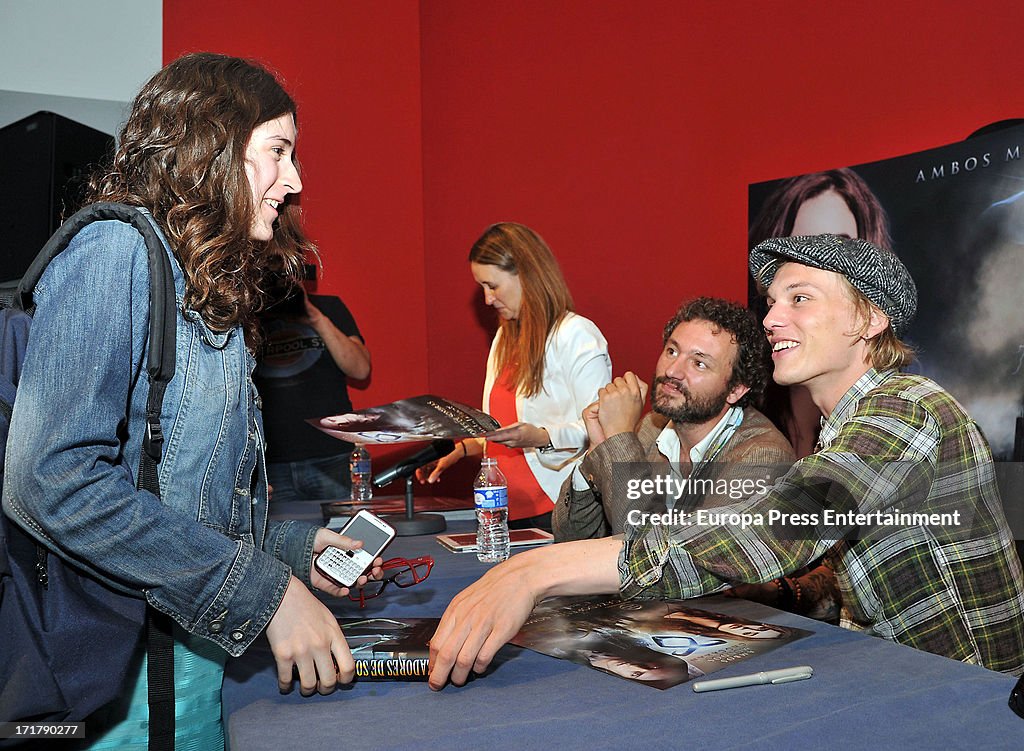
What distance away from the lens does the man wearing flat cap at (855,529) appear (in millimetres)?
1200

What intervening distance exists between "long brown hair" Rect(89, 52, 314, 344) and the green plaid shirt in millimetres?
681

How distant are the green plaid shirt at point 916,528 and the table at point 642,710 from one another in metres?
0.20

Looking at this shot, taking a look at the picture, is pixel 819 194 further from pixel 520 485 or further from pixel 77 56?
pixel 77 56

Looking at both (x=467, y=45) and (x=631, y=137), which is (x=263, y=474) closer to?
(x=631, y=137)

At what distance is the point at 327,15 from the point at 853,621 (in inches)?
148

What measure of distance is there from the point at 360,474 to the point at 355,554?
1.81 metres

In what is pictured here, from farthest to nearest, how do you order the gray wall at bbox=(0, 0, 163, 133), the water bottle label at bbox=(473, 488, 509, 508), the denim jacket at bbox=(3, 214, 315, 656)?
the gray wall at bbox=(0, 0, 163, 133) → the water bottle label at bbox=(473, 488, 509, 508) → the denim jacket at bbox=(3, 214, 315, 656)

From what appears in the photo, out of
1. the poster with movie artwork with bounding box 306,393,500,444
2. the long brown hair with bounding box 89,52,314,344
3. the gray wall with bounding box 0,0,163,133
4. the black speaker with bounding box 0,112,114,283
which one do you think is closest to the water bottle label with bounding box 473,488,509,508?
the poster with movie artwork with bounding box 306,393,500,444

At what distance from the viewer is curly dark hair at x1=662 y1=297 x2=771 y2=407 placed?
2574 millimetres

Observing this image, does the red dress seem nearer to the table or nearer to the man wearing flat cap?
the man wearing flat cap

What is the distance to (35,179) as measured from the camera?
9.77 feet

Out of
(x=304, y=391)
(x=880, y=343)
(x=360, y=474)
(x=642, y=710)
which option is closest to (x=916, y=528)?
(x=880, y=343)

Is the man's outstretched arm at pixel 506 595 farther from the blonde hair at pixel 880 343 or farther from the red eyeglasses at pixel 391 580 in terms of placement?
the blonde hair at pixel 880 343

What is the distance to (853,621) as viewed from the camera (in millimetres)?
1468
